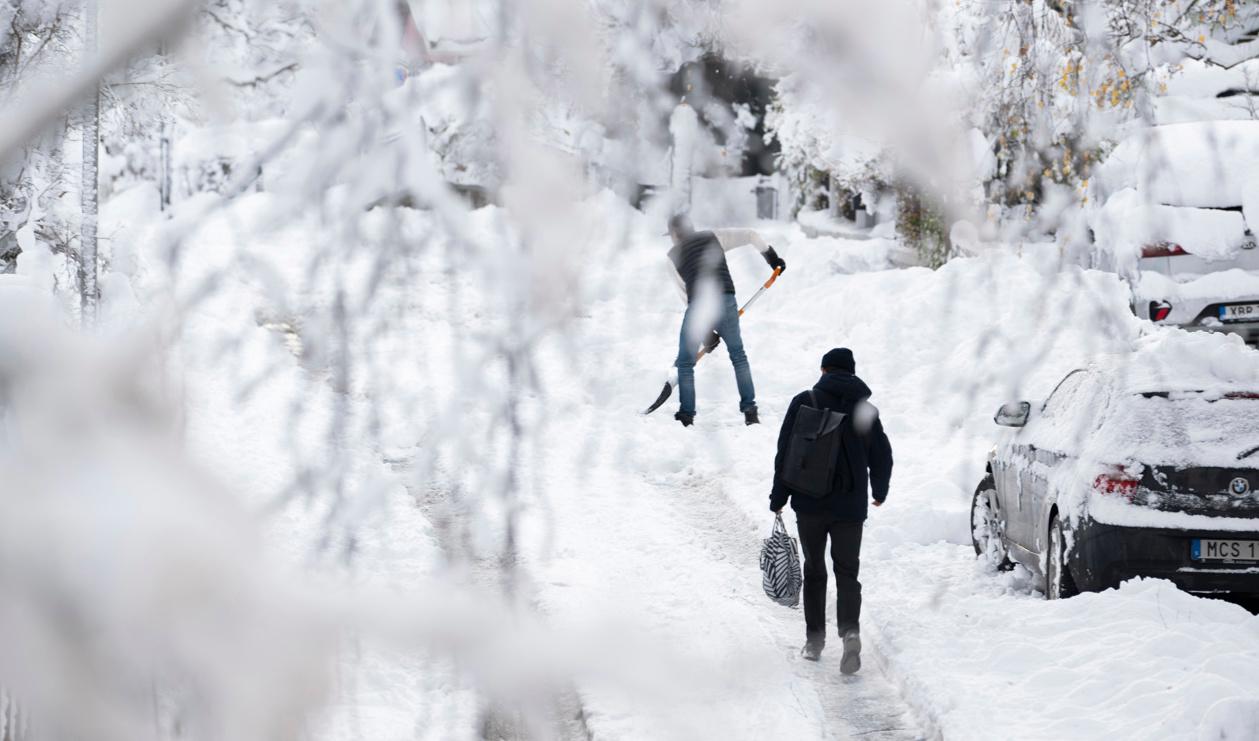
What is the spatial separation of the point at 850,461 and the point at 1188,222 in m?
4.36

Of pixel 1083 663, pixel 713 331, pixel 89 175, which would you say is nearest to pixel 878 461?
Answer: pixel 1083 663

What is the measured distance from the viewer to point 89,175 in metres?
1.71

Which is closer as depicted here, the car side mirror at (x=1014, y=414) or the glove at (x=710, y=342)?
the car side mirror at (x=1014, y=414)

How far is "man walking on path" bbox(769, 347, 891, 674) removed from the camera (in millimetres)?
A: 6594

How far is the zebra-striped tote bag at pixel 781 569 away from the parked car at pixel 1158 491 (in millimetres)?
1564

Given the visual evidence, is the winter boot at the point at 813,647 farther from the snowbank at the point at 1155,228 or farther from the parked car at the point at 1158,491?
the snowbank at the point at 1155,228

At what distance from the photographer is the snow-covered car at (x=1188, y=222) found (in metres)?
4.72

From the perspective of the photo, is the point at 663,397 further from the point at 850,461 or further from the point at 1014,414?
the point at 850,461

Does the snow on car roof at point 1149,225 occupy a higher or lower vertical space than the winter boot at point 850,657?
higher

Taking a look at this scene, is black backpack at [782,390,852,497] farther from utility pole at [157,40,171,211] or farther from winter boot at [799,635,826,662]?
utility pole at [157,40,171,211]

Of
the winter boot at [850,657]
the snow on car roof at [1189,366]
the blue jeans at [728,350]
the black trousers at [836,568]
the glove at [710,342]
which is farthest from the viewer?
the glove at [710,342]

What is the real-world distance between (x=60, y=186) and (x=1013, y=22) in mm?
3619

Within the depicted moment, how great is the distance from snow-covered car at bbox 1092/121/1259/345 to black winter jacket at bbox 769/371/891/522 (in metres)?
1.49

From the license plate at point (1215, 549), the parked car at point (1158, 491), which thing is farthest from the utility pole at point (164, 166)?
the license plate at point (1215, 549)
